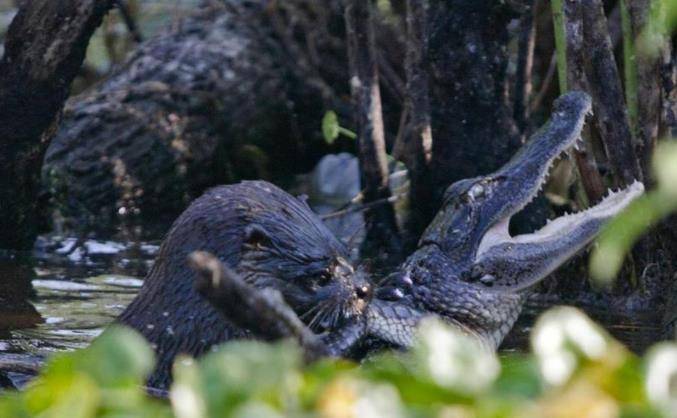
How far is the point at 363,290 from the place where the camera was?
435 centimetres

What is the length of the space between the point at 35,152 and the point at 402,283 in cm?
232

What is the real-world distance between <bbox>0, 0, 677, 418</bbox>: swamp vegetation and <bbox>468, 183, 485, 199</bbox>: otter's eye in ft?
1.82

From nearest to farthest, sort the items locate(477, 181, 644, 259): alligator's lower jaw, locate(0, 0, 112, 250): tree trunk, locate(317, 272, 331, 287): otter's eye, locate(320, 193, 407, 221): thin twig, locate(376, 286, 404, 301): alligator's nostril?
locate(317, 272, 331, 287): otter's eye → locate(376, 286, 404, 301): alligator's nostril → locate(477, 181, 644, 259): alligator's lower jaw → locate(0, 0, 112, 250): tree trunk → locate(320, 193, 407, 221): thin twig

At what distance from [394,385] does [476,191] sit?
332cm

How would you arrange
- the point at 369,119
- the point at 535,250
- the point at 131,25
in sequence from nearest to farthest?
the point at 535,250 → the point at 369,119 → the point at 131,25

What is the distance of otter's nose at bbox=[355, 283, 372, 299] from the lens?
14.2ft

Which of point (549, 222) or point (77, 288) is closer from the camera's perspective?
point (549, 222)

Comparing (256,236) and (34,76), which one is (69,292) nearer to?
(34,76)

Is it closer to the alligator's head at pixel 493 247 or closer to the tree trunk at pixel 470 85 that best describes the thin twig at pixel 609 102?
the alligator's head at pixel 493 247

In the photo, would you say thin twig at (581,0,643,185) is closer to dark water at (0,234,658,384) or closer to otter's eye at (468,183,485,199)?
dark water at (0,234,658,384)

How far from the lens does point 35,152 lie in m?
6.60

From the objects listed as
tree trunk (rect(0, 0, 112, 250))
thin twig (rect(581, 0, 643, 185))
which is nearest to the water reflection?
tree trunk (rect(0, 0, 112, 250))

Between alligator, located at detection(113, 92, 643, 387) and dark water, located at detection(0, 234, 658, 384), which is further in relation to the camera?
dark water, located at detection(0, 234, 658, 384)

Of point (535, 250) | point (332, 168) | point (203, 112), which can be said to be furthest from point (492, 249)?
point (203, 112)
